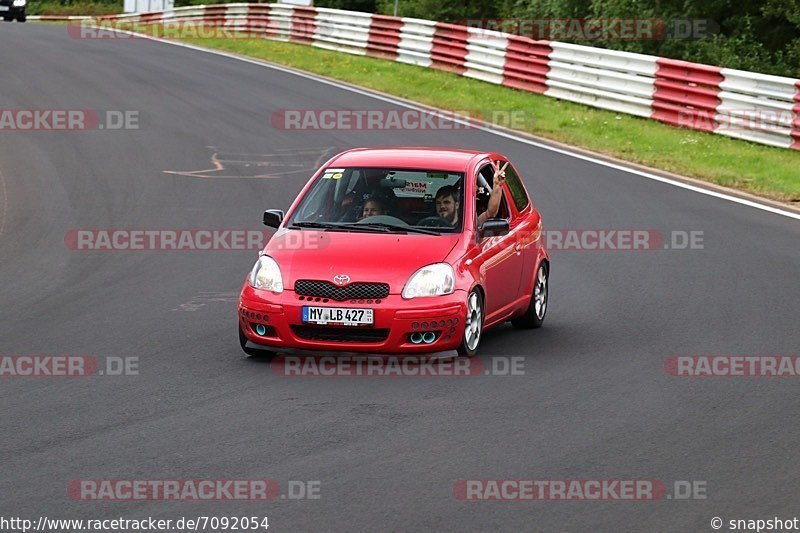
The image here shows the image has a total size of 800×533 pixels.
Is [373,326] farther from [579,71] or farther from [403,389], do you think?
[579,71]

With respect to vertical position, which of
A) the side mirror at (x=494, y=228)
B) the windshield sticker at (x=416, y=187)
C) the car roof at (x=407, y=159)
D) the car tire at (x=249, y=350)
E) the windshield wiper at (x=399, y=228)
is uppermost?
the car roof at (x=407, y=159)

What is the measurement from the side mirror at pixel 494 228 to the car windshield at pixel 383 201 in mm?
216

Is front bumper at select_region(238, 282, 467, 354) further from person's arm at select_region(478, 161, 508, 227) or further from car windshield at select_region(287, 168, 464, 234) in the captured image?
person's arm at select_region(478, 161, 508, 227)

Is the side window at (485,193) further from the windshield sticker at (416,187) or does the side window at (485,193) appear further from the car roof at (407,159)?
the windshield sticker at (416,187)

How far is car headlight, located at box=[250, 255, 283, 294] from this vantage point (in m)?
10.3

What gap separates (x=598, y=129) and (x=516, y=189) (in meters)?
13.8

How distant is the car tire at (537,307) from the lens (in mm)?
11945

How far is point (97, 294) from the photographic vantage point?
13102 mm

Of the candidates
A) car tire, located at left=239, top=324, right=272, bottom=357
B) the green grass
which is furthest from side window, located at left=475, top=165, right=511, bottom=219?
the green grass

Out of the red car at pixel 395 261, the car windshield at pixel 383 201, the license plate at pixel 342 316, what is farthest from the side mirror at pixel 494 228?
the license plate at pixel 342 316

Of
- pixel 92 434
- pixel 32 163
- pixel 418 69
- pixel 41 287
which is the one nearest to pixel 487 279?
pixel 92 434

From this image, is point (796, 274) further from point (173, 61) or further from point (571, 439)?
point (173, 61)

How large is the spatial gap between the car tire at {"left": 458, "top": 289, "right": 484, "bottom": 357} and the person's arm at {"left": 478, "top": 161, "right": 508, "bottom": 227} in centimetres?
84

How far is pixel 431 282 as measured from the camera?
1023 centimetres
